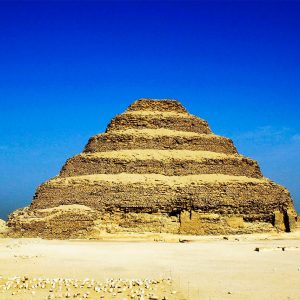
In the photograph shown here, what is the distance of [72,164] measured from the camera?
41750mm

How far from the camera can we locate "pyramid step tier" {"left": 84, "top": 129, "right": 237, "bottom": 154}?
42.7m

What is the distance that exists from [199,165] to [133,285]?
27775mm

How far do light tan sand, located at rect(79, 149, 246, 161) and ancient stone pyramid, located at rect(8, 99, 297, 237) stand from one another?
82 millimetres

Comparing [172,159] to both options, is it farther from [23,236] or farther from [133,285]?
[133,285]

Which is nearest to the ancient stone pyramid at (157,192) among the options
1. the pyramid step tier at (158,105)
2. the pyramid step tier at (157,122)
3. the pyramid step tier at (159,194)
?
the pyramid step tier at (159,194)

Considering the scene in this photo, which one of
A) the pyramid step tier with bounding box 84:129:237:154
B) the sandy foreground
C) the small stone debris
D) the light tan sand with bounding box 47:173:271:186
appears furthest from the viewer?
the pyramid step tier with bounding box 84:129:237:154

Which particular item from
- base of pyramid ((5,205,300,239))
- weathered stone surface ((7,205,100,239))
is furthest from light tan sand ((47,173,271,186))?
weathered stone surface ((7,205,100,239))

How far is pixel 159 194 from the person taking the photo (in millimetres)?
38000

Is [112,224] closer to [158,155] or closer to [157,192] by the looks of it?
[157,192]

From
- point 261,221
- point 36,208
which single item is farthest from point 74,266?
point 261,221

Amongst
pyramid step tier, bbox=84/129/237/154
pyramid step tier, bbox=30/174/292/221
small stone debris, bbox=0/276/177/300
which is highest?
pyramid step tier, bbox=84/129/237/154

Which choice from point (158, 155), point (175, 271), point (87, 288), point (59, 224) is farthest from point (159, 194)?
point (87, 288)

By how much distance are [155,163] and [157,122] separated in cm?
594

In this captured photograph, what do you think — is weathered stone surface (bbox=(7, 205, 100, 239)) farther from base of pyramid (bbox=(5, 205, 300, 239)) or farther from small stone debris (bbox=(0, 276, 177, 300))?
small stone debris (bbox=(0, 276, 177, 300))
